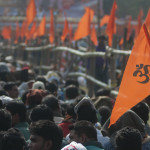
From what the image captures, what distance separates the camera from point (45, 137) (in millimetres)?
4672

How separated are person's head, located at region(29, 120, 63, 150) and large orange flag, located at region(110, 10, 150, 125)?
589 mm

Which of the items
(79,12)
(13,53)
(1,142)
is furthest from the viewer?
(79,12)

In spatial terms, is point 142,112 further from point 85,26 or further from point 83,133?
point 85,26

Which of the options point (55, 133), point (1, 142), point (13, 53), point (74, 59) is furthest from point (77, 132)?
point (13, 53)

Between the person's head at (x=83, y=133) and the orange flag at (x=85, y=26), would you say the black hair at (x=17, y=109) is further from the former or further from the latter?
the orange flag at (x=85, y=26)

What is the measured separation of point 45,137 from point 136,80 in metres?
1.09

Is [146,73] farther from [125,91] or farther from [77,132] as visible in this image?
[77,132]

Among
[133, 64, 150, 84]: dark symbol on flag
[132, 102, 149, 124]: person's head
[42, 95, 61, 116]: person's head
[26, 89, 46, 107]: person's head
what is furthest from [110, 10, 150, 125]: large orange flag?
[26, 89, 46, 107]: person's head

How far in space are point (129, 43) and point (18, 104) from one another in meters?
4.40

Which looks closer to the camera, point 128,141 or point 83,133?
point 128,141

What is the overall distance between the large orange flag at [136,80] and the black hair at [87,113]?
101 cm

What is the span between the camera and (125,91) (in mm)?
5137

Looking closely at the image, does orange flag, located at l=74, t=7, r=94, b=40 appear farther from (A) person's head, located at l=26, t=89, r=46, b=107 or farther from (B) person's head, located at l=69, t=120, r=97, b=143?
(B) person's head, located at l=69, t=120, r=97, b=143

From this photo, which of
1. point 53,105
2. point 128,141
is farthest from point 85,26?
point 128,141
